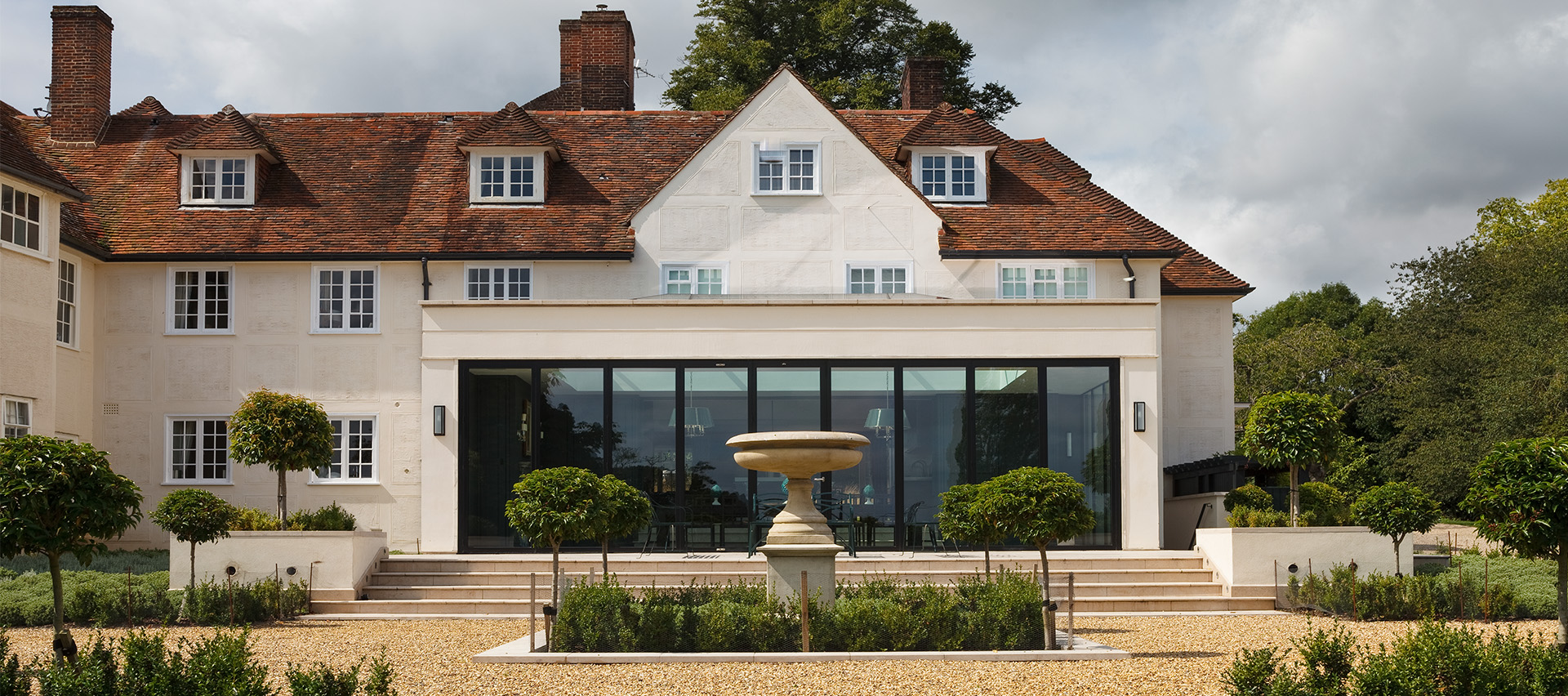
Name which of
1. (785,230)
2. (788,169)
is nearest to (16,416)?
(785,230)

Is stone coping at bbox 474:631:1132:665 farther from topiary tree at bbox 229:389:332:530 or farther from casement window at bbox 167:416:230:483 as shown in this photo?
casement window at bbox 167:416:230:483

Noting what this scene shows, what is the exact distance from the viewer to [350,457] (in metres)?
26.8

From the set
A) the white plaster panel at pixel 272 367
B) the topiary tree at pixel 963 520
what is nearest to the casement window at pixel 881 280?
the topiary tree at pixel 963 520

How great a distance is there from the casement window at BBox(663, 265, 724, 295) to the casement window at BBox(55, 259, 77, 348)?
11.3 meters

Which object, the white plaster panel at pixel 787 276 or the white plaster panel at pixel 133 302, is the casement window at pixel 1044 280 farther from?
the white plaster panel at pixel 133 302

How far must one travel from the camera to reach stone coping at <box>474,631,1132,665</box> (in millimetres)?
14344

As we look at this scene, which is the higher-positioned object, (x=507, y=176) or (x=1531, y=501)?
(x=507, y=176)

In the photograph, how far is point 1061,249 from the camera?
87.9 ft

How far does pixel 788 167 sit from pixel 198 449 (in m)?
12.9

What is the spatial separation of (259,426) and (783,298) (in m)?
9.30

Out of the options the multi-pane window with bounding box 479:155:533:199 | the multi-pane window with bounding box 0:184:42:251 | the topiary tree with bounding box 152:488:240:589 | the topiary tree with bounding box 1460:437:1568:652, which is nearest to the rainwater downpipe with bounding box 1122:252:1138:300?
the multi-pane window with bounding box 479:155:533:199

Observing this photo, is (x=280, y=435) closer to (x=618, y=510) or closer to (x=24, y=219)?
(x=618, y=510)

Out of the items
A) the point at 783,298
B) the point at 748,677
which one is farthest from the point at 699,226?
the point at 748,677

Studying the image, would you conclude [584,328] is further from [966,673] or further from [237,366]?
[966,673]
